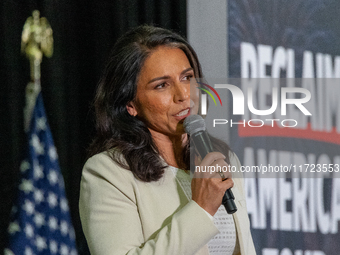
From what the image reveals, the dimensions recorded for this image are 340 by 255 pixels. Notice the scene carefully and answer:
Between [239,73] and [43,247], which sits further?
[239,73]

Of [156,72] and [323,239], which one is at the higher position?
[156,72]

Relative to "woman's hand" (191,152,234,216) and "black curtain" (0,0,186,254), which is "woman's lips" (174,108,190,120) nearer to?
"woman's hand" (191,152,234,216)

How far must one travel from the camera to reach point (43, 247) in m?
2.09

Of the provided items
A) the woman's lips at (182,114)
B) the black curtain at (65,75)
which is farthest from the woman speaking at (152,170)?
the black curtain at (65,75)

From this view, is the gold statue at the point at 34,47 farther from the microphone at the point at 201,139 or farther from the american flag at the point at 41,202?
the microphone at the point at 201,139

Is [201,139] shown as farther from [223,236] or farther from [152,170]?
[223,236]

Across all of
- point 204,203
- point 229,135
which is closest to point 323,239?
point 229,135

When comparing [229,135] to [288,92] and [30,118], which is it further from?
[30,118]

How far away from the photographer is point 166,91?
1.30 m

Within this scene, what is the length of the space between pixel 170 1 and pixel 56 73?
0.84 meters

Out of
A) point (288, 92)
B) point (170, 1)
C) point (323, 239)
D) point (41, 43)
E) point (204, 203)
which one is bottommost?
point (323, 239)

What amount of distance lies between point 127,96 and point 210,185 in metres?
0.52

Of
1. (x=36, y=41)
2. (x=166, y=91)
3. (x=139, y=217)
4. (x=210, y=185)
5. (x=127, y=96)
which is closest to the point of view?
(x=210, y=185)

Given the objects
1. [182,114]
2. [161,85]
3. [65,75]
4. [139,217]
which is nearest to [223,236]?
[139,217]
